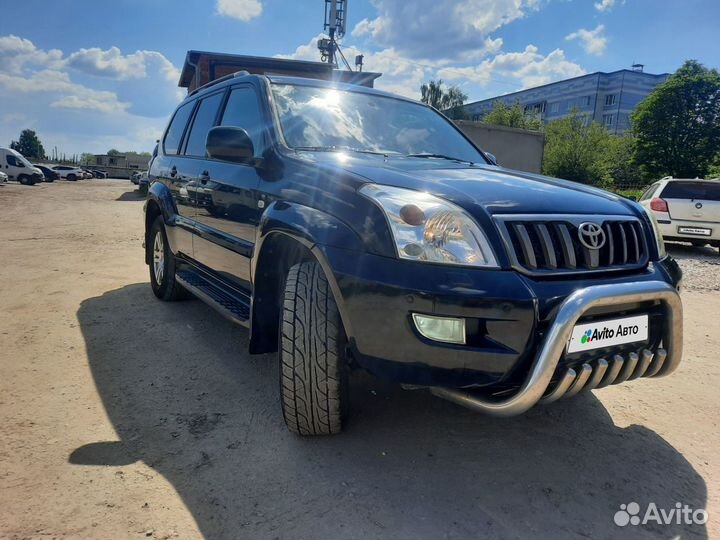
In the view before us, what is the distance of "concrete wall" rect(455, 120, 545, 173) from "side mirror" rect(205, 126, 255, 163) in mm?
12510

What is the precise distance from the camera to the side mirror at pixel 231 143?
2.72 m

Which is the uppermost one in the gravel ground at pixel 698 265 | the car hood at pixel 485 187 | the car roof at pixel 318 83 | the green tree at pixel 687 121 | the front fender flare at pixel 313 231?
the green tree at pixel 687 121

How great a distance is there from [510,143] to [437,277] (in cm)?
1470

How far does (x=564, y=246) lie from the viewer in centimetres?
206

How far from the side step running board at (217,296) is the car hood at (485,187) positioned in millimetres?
999

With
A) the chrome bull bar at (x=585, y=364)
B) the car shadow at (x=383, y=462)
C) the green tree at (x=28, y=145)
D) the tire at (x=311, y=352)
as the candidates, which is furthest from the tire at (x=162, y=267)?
the green tree at (x=28, y=145)

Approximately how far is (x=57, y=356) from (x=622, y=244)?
11.3 ft

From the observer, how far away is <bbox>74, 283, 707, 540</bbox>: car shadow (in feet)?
6.32

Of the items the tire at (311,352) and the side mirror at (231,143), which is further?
the side mirror at (231,143)

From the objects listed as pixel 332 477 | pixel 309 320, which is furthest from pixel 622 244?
pixel 332 477

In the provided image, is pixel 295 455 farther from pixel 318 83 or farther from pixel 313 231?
pixel 318 83

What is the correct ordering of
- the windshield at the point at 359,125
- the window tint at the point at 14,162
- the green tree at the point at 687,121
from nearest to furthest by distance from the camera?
the windshield at the point at 359,125 → the green tree at the point at 687,121 → the window tint at the point at 14,162

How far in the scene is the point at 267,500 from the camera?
6.63 feet

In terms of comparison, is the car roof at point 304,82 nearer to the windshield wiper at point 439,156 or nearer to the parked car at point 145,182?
the windshield wiper at point 439,156
